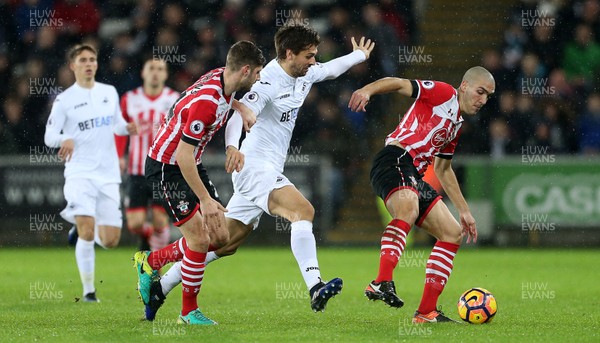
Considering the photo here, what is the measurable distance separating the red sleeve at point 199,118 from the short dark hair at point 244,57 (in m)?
0.32

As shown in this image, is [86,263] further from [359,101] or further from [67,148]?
[359,101]

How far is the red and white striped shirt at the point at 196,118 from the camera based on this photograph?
7.58 meters

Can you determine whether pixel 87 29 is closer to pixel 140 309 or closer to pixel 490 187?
pixel 490 187

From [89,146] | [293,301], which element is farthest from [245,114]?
[89,146]

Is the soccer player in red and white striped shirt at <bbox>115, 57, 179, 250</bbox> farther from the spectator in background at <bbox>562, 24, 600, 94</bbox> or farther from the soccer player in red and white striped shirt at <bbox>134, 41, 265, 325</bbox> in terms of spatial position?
the spectator in background at <bbox>562, 24, 600, 94</bbox>

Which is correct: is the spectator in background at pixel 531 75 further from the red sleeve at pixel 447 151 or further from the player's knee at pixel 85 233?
the red sleeve at pixel 447 151

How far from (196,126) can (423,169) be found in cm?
206

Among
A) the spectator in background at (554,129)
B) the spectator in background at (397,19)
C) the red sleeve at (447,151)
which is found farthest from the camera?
the spectator in background at (397,19)

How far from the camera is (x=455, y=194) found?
8.63m

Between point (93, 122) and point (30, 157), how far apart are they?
6634 millimetres

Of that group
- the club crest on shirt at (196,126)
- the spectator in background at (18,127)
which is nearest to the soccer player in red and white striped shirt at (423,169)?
the club crest on shirt at (196,126)

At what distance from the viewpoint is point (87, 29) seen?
19.1 metres

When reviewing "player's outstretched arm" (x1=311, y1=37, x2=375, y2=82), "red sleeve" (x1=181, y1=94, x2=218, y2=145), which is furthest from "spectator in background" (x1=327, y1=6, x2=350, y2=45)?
"red sleeve" (x1=181, y1=94, x2=218, y2=145)

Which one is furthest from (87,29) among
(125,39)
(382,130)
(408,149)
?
(408,149)
